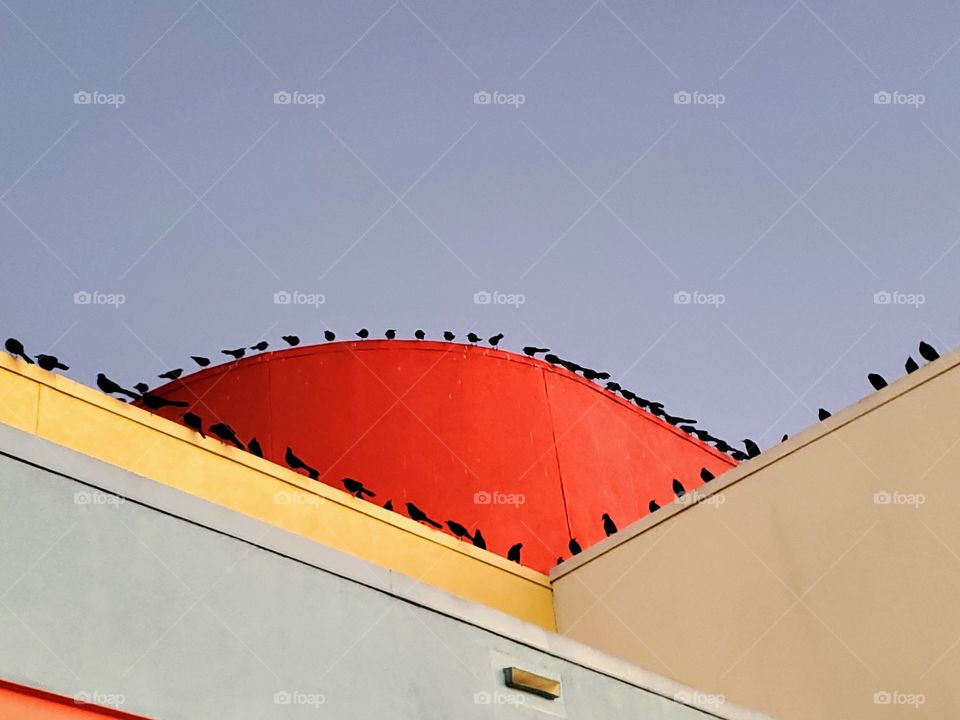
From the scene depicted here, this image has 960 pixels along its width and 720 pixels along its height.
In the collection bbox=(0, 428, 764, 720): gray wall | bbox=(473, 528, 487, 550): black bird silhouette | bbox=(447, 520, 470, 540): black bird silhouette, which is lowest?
bbox=(0, 428, 764, 720): gray wall

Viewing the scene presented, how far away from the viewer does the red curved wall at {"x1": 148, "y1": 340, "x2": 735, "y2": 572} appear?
37.8 feet

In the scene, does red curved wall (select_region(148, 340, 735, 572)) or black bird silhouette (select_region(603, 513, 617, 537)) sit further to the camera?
red curved wall (select_region(148, 340, 735, 572))

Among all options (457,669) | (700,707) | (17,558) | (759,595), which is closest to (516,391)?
(759,595)

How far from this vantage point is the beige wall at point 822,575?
8258 mm

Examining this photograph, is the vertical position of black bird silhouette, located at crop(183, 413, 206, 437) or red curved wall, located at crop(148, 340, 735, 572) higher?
red curved wall, located at crop(148, 340, 735, 572)

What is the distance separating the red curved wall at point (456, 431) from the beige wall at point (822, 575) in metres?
1.64

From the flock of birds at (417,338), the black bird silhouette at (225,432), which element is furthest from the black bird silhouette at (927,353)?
the black bird silhouette at (225,432)

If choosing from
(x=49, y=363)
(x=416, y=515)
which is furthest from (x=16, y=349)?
(x=416, y=515)

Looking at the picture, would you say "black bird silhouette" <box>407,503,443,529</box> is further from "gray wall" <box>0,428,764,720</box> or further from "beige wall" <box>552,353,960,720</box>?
"gray wall" <box>0,428,764,720</box>

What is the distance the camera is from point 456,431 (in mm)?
A: 11945

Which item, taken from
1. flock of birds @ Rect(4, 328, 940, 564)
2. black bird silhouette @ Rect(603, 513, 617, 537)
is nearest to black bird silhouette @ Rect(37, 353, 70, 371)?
flock of birds @ Rect(4, 328, 940, 564)

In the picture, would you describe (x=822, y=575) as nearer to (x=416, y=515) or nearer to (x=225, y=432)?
(x=416, y=515)

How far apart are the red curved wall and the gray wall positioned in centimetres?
577

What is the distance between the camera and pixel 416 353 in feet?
40.6
